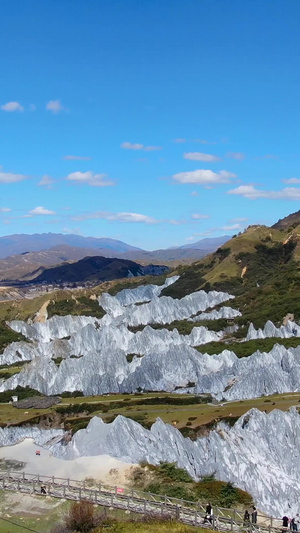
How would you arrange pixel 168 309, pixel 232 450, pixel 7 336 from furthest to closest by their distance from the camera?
pixel 168 309
pixel 7 336
pixel 232 450

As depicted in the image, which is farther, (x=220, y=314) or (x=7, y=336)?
(x=220, y=314)

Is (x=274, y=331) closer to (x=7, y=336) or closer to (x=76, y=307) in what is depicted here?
(x=7, y=336)

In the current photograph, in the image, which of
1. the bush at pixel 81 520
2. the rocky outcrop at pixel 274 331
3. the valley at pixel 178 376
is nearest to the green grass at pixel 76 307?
the valley at pixel 178 376

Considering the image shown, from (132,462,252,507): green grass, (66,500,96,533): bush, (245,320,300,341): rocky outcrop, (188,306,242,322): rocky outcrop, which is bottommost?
(132,462,252,507): green grass

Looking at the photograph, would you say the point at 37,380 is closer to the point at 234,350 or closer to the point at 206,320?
the point at 234,350

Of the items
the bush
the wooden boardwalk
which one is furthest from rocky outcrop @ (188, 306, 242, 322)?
the bush

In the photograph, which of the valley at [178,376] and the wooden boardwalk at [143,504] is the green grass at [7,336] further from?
the wooden boardwalk at [143,504]

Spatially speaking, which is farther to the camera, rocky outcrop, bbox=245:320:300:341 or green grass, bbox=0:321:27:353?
green grass, bbox=0:321:27:353

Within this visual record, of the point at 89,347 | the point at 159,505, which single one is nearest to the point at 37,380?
the point at 89,347

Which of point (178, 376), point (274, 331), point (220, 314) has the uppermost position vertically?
point (220, 314)

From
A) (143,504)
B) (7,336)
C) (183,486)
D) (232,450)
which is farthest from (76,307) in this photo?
(143,504)

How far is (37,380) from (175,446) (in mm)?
54058

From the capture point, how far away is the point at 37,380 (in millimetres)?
109562

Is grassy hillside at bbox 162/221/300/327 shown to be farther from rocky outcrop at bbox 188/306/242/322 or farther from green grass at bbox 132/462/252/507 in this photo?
green grass at bbox 132/462/252/507
